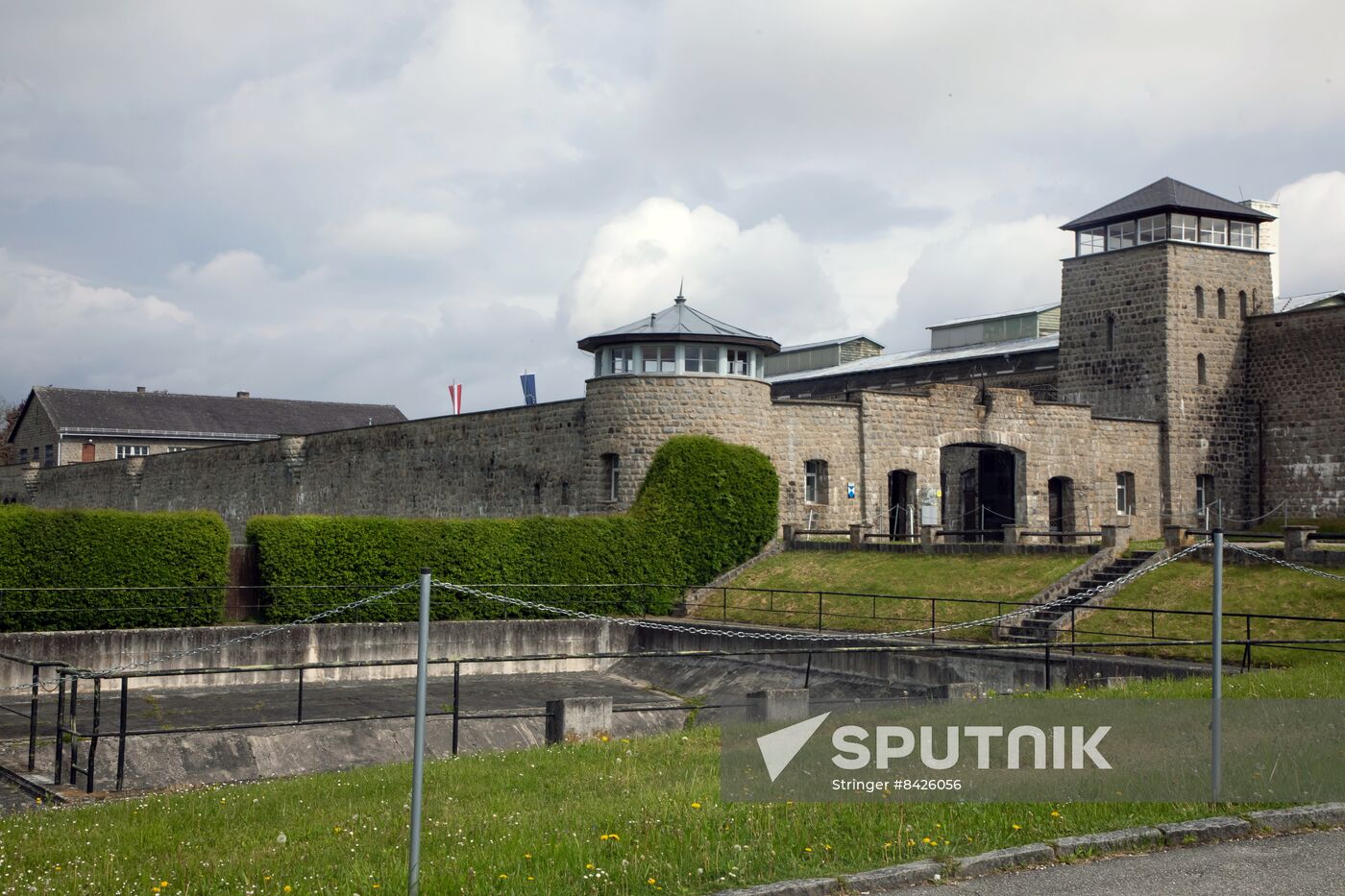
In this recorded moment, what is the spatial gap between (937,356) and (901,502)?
11612 millimetres

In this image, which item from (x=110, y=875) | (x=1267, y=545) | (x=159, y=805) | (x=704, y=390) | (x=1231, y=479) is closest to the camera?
(x=110, y=875)

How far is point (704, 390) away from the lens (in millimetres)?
30844

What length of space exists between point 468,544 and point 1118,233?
20.1 meters

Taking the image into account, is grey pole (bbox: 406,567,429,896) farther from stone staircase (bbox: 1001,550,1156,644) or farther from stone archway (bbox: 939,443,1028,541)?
stone archway (bbox: 939,443,1028,541)

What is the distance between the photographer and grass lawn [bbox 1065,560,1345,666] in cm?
1911

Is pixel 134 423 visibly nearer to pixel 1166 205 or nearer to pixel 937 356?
pixel 937 356

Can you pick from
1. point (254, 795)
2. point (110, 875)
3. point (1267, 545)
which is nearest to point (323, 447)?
point (1267, 545)

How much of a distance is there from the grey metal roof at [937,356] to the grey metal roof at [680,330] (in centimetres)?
1162

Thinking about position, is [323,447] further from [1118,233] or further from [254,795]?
[254,795]

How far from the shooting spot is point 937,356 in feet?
144

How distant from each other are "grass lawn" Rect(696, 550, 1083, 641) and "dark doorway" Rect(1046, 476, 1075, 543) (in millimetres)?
8066

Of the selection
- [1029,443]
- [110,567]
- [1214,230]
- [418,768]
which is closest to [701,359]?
[1029,443]

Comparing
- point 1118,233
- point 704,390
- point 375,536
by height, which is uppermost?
point 1118,233

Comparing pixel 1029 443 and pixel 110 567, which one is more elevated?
pixel 1029 443
